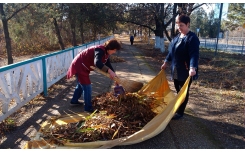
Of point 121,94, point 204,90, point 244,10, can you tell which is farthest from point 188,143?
point 244,10

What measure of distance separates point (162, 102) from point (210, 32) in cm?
4869

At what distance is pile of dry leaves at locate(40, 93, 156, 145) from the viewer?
9.38 ft

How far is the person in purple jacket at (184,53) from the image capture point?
10.5 feet

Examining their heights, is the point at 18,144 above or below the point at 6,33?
below

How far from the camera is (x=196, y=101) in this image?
4695mm

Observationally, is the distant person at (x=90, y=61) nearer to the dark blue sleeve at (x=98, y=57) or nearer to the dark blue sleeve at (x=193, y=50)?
the dark blue sleeve at (x=98, y=57)

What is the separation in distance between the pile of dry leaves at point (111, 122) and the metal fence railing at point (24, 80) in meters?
0.95

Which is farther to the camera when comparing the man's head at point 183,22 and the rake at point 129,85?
the rake at point 129,85

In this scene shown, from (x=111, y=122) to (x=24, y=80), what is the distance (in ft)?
6.54

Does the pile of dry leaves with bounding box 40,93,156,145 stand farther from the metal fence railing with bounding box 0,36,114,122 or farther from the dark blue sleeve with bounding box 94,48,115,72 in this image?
the metal fence railing with bounding box 0,36,114,122

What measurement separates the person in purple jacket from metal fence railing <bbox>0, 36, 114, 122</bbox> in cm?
275

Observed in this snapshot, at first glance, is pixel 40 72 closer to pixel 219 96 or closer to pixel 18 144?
pixel 18 144

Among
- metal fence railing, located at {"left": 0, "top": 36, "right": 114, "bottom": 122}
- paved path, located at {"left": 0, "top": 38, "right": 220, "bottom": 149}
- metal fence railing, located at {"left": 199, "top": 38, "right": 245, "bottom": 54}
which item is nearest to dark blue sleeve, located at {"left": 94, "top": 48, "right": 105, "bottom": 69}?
paved path, located at {"left": 0, "top": 38, "right": 220, "bottom": 149}

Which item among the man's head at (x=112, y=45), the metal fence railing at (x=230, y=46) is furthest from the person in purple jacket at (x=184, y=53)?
the metal fence railing at (x=230, y=46)
